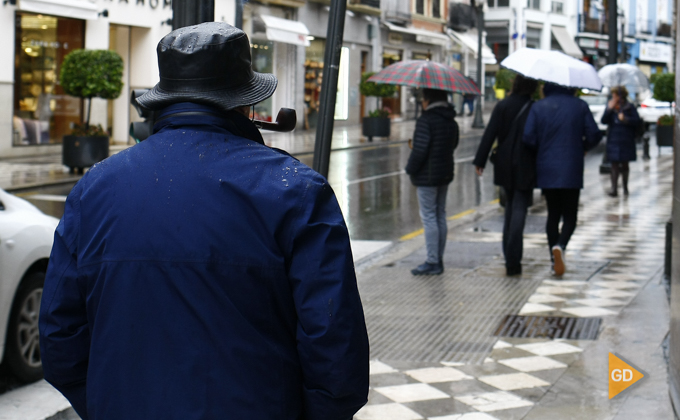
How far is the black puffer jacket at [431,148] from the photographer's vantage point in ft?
25.6

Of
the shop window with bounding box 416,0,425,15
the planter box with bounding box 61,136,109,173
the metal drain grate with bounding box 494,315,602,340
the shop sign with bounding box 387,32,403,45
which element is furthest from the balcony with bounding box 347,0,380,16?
the metal drain grate with bounding box 494,315,602,340

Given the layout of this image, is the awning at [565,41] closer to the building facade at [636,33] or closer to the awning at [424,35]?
the building facade at [636,33]

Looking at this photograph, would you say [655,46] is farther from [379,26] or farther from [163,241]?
[163,241]

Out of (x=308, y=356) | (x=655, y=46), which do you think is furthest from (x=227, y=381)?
(x=655, y=46)

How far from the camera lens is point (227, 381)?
192 centimetres

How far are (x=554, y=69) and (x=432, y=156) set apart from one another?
4.18ft

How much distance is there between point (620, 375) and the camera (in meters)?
5.07

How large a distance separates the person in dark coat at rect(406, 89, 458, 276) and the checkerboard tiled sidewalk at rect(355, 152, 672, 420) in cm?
78

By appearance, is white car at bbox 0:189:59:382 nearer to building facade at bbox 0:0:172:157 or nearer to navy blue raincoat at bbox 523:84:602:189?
navy blue raincoat at bbox 523:84:602:189

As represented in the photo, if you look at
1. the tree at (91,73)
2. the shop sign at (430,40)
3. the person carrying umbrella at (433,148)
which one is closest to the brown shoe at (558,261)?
the person carrying umbrella at (433,148)

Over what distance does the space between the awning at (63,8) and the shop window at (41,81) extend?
0.46m

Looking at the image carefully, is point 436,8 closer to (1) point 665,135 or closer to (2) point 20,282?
(1) point 665,135

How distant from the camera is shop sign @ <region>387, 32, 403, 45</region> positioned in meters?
40.2

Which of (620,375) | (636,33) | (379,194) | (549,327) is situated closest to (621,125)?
(379,194)
